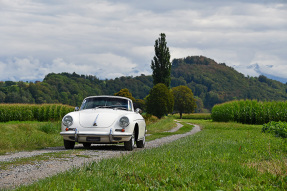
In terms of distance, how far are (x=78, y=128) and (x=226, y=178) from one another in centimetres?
749

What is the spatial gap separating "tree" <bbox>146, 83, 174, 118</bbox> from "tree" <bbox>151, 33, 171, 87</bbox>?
4.12 m

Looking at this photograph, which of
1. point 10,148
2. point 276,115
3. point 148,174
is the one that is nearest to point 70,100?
point 276,115

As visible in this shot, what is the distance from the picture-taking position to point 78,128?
1243 cm

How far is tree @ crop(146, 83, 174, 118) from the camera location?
6425 centimetres

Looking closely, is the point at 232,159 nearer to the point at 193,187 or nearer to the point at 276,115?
the point at 193,187

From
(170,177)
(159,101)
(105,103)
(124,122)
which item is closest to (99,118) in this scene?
(124,122)

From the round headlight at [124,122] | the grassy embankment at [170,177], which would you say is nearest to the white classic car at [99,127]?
the round headlight at [124,122]

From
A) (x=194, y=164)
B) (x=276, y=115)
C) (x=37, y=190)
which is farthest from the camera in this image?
(x=276, y=115)

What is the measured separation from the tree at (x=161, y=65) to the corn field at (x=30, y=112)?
29.2 meters

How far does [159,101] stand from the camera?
6438cm

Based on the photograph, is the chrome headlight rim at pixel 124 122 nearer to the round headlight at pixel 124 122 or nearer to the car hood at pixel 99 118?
the round headlight at pixel 124 122

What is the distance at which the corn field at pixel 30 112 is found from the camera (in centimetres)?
4372

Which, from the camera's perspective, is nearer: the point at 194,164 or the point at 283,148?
the point at 194,164

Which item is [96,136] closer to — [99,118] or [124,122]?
[99,118]
